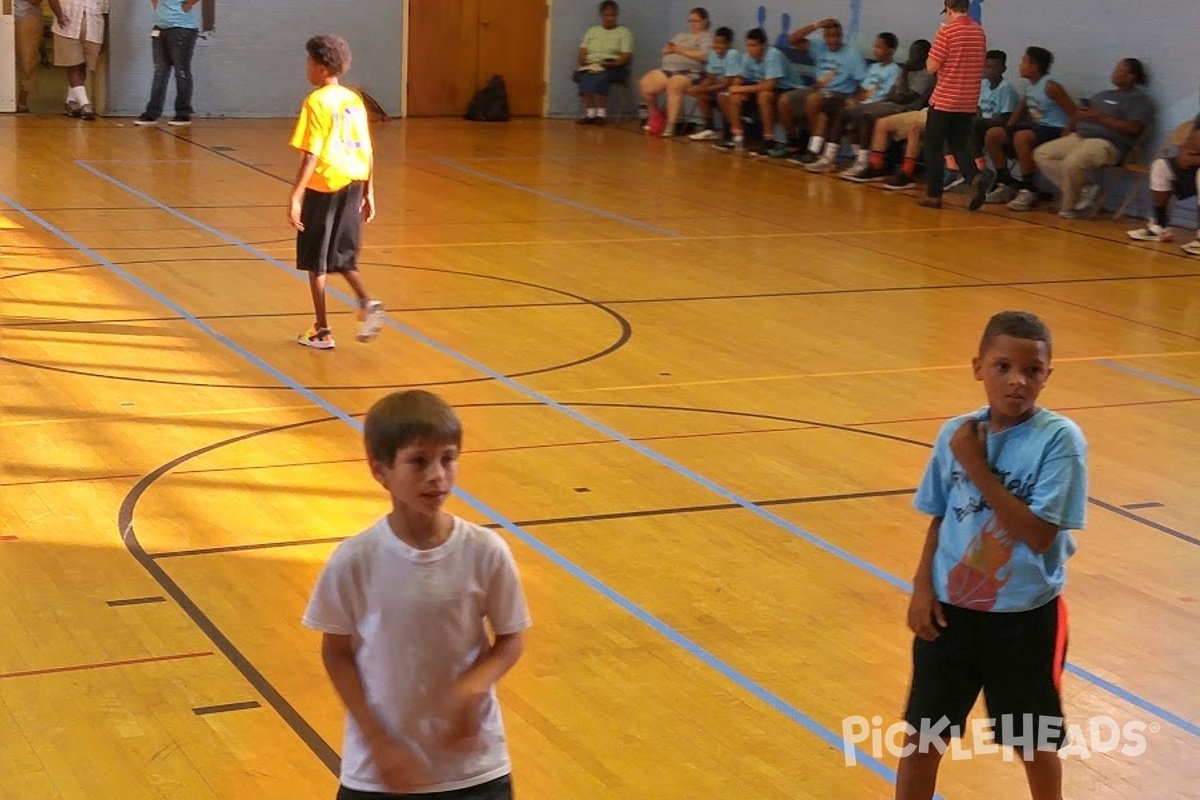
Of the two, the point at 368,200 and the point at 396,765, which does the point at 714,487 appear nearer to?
the point at 368,200

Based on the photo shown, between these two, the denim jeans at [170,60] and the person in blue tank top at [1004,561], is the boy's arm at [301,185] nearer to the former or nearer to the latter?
the person in blue tank top at [1004,561]

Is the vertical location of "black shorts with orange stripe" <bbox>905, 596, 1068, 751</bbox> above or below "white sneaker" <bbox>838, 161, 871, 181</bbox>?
above

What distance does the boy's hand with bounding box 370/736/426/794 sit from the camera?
9.03 ft

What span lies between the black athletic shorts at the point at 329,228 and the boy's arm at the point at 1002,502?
527 cm

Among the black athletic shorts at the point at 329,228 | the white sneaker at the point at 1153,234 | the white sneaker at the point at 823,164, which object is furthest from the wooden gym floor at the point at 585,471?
the white sneaker at the point at 823,164

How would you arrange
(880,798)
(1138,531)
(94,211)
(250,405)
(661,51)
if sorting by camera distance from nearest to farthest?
(880,798) < (1138,531) < (250,405) < (94,211) < (661,51)

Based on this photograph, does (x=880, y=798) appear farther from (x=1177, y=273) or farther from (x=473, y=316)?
(x=1177, y=273)

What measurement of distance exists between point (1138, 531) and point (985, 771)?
87.6 inches

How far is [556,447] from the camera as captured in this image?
6.93 meters

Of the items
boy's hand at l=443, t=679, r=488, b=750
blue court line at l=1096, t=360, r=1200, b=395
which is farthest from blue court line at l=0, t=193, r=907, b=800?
blue court line at l=1096, t=360, r=1200, b=395

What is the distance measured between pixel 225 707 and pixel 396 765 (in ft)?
5.75

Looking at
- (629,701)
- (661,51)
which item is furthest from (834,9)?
(629,701)

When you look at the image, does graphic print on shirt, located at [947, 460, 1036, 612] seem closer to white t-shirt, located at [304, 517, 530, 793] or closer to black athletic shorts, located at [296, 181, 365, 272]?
white t-shirt, located at [304, 517, 530, 793]

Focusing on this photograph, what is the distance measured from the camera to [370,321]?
854 centimetres
